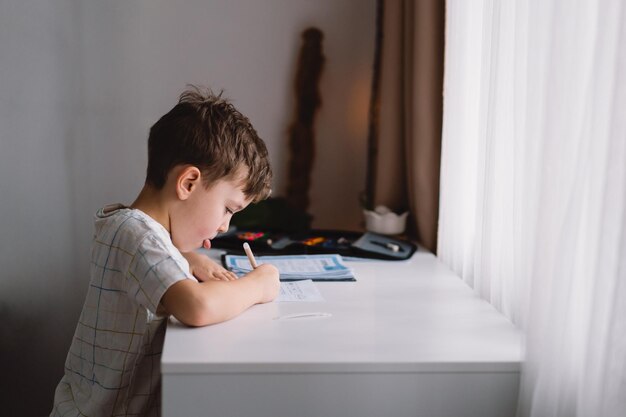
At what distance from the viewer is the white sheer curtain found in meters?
0.81

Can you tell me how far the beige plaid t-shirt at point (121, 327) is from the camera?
3.67 feet

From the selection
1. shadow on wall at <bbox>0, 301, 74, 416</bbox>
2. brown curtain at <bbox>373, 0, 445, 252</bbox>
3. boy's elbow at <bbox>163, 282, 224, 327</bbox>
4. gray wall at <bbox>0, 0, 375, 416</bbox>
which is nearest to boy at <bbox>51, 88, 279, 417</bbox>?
boy's elbow at <bbox>163, 282, 224, 327</bbox>

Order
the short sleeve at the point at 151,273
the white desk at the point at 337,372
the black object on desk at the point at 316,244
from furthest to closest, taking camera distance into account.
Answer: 1. the black object on desk at the point at 316,244
2. the short sleeve at the point at 151,273
3. the white desk at the point at 337,372

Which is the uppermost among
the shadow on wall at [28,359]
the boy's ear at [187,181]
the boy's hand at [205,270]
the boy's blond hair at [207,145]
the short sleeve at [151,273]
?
the boy's blond hair at [207,145]

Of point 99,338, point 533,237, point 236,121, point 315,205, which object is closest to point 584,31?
point 533,237

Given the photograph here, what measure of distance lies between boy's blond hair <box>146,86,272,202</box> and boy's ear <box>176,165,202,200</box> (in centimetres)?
1

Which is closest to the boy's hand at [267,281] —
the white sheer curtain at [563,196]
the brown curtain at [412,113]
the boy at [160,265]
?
the boy at [160,265]

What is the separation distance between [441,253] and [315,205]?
69 cm

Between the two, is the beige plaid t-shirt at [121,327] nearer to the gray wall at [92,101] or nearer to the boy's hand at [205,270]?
the boy's hand at [205,270]

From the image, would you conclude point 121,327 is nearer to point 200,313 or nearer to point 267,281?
point 200,313

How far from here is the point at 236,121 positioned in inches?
51.6

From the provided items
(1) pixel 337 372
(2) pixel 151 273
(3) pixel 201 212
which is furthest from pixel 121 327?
(1) pixel 337 372

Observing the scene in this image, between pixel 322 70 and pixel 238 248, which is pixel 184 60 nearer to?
pixel 322 70

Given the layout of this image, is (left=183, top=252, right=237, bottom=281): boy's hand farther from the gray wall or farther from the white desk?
the gray wall
